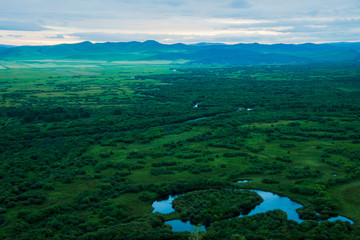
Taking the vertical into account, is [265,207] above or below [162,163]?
below

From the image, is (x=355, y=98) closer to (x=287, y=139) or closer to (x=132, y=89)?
(x=287, y=139)

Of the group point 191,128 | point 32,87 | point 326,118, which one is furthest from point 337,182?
point 32,87

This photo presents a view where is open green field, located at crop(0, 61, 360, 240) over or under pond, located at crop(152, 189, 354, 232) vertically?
over

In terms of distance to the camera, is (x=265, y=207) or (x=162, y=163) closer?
(x=265, y=207)

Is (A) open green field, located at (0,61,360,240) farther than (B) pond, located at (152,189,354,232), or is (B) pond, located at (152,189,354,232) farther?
(B) pond, located at (152,189,354,232)

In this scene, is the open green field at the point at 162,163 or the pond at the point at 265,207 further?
the pond at the point at 265,207

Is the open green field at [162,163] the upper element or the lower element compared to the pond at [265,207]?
upper
